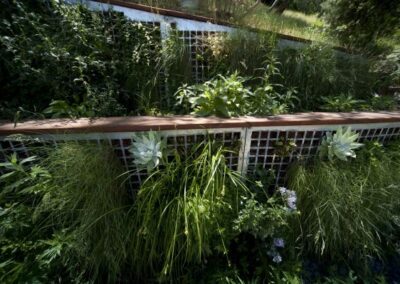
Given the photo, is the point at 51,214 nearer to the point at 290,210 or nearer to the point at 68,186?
the point at 68,186

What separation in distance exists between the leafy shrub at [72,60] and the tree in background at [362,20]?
247 centimetres

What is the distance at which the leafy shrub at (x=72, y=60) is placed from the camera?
5.87 ft

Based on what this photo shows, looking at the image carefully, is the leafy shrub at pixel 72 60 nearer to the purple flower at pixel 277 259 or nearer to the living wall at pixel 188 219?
the living wall at pixel 188 219

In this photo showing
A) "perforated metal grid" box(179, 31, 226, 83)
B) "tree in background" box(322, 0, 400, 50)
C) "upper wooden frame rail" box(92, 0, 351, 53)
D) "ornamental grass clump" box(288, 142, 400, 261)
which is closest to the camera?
"ornamental grass clump" box(288, 142, 400, 261)

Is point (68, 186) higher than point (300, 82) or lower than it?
lower

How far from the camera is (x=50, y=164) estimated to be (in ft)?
4.70

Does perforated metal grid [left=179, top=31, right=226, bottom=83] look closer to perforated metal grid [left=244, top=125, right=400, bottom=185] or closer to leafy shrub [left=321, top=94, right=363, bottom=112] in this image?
perforated metal grid [left=244, top=125, right=400, bottom=185]

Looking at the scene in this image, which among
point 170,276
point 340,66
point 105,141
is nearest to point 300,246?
point 170,276

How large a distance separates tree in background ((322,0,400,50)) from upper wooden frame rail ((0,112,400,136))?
6.26 ft

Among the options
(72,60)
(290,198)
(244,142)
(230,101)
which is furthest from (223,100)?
(72,60)

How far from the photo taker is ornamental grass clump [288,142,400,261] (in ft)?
5.31

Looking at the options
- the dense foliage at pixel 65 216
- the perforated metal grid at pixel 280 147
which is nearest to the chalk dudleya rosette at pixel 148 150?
the dense foliage at pixel 65 216

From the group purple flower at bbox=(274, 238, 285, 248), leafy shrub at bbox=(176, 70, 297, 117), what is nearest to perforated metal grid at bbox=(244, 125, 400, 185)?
leafy shrub at bbox=(176, 70, 297, 117)

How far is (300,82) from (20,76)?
8.00 feet
